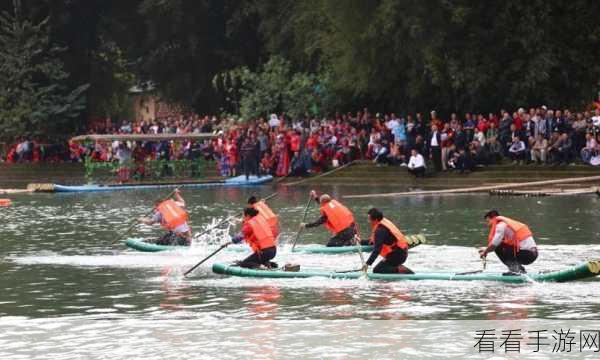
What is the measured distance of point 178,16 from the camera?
6550cm

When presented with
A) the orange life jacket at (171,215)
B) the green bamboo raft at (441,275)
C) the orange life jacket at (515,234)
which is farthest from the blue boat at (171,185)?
the orange life jacket at (515,234)

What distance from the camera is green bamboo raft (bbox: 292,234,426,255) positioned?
1163 inches

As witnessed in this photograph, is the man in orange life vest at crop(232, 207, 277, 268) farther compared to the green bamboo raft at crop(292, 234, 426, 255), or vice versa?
the green bamboo raft at crop(292, 234, 426, 255)

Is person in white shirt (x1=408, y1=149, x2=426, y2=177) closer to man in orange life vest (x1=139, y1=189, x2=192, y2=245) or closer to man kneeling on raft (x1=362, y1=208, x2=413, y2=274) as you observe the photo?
man in orange life vest (x1=139, y1=189, x2=192, y2=245)

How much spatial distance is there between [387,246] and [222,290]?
292 centimetres

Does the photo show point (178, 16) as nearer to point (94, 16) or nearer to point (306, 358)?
point (94, 16)

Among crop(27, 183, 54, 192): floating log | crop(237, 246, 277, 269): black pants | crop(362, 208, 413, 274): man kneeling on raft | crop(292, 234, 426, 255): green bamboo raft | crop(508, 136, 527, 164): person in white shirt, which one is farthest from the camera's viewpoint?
crop(27, 183, 54, 192): floating log

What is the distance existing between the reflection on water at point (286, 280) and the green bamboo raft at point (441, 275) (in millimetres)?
198

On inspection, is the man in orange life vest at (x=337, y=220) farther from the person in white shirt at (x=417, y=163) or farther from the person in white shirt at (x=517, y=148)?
the person in white shirt at (x=417, y=163)

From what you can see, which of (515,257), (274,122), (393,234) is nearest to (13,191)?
(274,122)

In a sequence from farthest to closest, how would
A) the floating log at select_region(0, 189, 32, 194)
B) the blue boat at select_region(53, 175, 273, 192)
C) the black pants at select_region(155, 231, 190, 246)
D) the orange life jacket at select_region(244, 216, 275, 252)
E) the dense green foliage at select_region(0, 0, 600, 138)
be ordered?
the blue boat at select_region(53, 175, 273, 192), the floating log at select_region(0, 189, 32, 194), the dense green foliage at select_region(0, 0, 600, 138), the black pants at select_region(155, 231, 190, 246), the orange life jacket at select_region(244, 216, 275, 252)

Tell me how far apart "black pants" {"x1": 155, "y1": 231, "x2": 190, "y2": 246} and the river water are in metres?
0.40

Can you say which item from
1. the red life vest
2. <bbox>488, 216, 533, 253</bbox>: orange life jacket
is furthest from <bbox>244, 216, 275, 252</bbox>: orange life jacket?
the red life vest

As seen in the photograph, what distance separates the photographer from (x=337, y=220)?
30.4 metres
